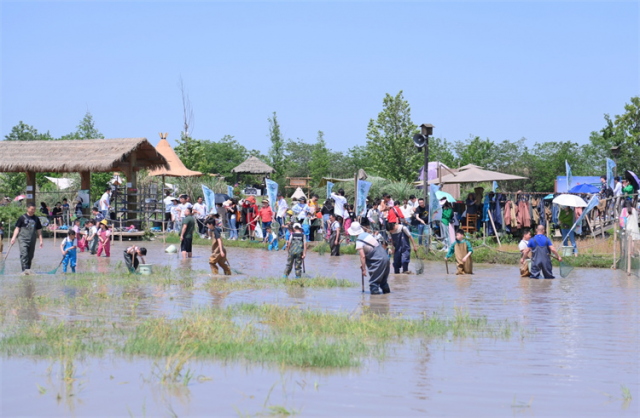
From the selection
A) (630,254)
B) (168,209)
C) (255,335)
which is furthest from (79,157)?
(255,335)

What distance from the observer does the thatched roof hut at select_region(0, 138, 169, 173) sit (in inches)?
1092

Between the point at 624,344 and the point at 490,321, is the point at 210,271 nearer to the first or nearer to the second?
the point at 490,321

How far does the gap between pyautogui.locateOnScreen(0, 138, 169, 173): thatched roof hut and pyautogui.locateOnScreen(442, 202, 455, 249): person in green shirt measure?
478 inches

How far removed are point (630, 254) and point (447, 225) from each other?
6.29 metres

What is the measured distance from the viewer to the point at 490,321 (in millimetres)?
10906

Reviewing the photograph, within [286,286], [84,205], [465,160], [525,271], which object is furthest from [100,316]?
[465,160]

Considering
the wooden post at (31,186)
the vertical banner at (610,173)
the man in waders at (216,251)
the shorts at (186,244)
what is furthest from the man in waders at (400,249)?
the wooden post at (31,186)

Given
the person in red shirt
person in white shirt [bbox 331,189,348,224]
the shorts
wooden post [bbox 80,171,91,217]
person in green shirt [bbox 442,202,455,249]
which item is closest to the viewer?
the shorts

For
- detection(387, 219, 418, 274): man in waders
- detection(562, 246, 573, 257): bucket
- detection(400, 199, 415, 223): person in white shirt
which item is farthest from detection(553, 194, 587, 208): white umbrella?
detection(387, 219, 418, 274): man in waders

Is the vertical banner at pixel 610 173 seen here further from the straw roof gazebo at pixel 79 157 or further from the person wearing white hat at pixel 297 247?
the straw roof gazebo at pixel 79 157

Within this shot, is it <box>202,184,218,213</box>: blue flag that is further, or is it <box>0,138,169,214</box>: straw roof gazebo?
<box>202,184,218,213</box>: blue flag

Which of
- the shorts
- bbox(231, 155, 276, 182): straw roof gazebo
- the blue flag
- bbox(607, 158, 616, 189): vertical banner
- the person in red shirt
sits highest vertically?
bbox(231, 155, 276, 182): straw roof gazebo

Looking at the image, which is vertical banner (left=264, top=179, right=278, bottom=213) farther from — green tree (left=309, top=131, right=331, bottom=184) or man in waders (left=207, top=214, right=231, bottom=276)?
green tree (left=309, top=131, right=331, bottom=184)

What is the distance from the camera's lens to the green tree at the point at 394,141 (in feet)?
150
